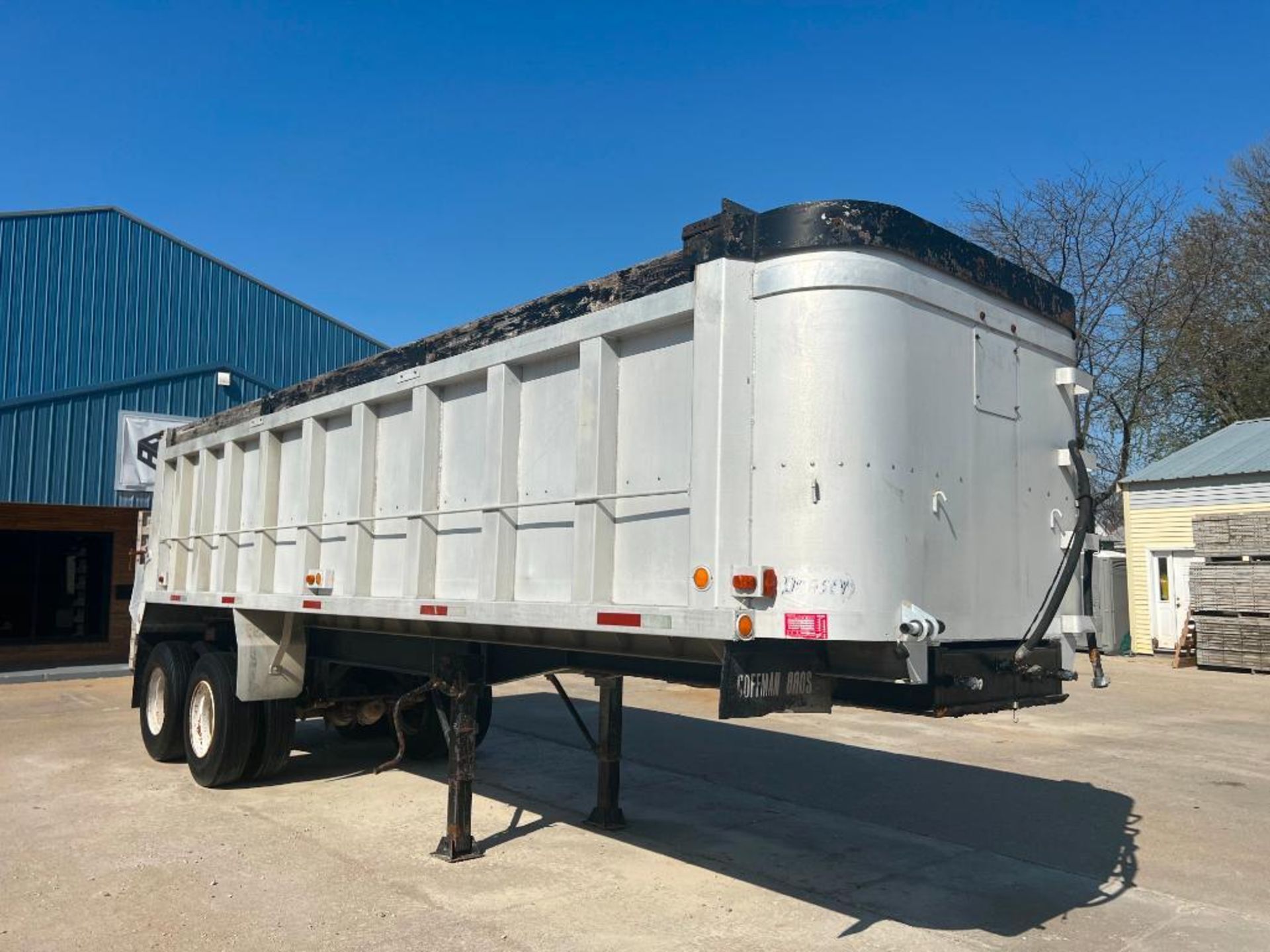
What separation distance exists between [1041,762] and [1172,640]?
14105 millimetres

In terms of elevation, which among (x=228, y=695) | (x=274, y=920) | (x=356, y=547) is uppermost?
(x=356, y=547)

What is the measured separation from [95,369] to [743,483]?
52.9ft

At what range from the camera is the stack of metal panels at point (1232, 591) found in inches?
724

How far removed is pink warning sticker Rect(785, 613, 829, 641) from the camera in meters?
4.00

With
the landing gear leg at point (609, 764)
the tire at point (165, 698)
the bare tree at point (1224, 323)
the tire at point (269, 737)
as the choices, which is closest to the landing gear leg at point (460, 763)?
the landing gear leg at point (609, 764)

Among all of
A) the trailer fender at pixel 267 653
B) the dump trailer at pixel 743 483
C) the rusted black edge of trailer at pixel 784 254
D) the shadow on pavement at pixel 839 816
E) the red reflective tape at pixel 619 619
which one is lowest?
the shadow on pavement at pixel 839 816

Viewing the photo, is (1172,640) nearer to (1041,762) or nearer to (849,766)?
(1041,762)

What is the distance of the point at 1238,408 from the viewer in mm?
30859

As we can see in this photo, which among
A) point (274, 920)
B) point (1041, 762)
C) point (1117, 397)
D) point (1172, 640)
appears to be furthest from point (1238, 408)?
point (274, 920)

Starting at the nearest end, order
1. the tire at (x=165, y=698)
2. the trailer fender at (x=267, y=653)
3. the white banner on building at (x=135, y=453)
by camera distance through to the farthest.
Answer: the trailer fender at (x=267, y=653), the tire at (x=165, y=698), the white banner on building at (x=135, y=453)

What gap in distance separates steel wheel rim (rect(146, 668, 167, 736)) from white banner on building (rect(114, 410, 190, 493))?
868cm

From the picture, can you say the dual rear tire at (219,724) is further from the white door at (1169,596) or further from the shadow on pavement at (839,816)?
the white door at (1169,596)

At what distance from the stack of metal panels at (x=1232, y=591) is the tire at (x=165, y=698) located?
18.2m

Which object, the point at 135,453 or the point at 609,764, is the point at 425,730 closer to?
the point at 609,764
